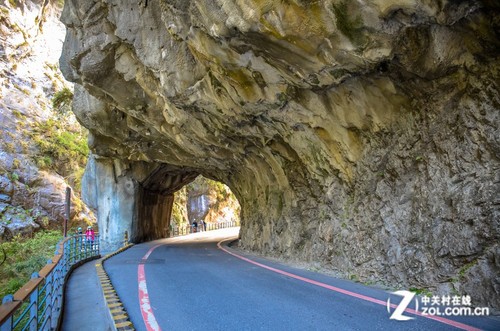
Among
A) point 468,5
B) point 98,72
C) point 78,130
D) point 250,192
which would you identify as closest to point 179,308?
point 468,5

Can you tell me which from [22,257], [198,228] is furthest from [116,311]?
[198,228]

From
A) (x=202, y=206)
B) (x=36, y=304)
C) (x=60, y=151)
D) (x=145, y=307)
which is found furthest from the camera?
(x=202, y=206)

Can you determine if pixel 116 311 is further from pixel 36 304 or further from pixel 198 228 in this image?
pixel 198 228

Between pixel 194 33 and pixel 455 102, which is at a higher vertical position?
pixel 194 33

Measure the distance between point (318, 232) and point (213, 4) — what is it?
657cm

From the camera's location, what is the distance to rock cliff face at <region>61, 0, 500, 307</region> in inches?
218

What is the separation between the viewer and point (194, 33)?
326 inches

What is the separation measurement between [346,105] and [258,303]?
4.97m

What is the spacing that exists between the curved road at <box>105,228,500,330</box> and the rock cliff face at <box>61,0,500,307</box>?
1.03 m

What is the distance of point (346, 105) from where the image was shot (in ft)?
27.3

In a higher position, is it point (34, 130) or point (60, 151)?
point (34, 130)

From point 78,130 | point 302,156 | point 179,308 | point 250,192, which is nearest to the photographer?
point 179,308

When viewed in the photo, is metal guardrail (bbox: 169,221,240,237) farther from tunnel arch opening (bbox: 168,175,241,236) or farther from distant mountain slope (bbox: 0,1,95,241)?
distant mountain slope (bbox: 0,1,95,241)

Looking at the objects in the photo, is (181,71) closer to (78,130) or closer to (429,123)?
(429,123)
